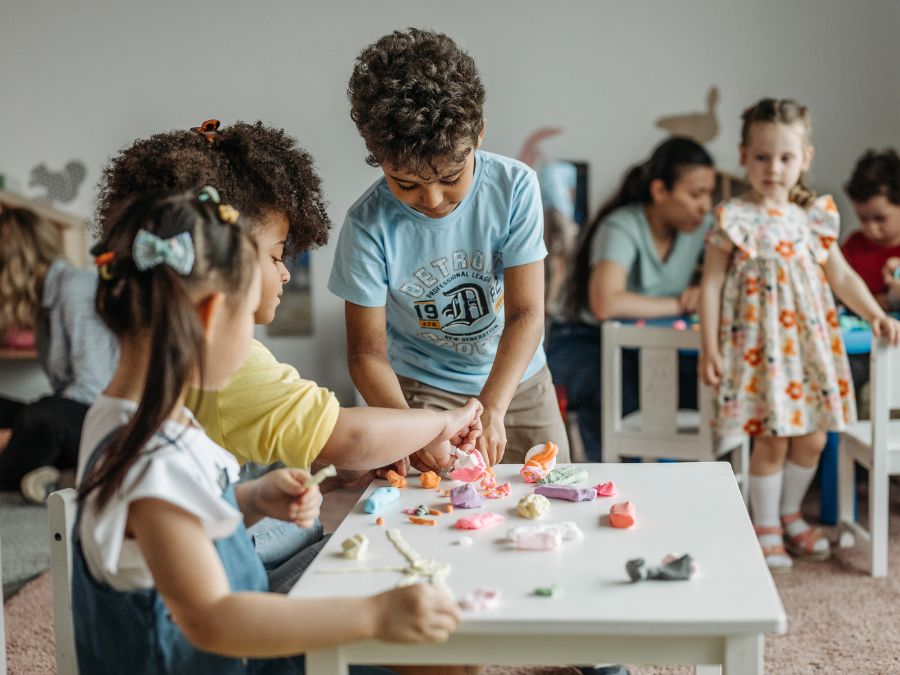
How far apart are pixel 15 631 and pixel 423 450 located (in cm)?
135

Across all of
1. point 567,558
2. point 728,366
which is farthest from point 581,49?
point 567,558

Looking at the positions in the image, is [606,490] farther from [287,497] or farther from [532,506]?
[287,497]

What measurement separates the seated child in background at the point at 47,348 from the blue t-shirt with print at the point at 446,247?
5.32ft

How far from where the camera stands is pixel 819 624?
2.18m

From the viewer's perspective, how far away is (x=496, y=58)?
385 cm

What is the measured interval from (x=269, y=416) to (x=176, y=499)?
280 mm

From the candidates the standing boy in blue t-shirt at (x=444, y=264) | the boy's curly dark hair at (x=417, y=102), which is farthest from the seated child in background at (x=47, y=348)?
the boy's curly dark hair at (x=417, y=102)

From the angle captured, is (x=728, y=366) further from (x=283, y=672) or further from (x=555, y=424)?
(x=283, y=672)

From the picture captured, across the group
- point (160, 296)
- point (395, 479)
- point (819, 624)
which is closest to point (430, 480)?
point (395, 479)

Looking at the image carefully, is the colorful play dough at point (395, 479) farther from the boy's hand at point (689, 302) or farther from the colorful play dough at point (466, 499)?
the boy's hand at point (689, 302)

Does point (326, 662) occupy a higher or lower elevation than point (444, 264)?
lower

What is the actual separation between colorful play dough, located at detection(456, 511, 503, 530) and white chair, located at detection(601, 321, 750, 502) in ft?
5.08

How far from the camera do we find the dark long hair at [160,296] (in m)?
0.95

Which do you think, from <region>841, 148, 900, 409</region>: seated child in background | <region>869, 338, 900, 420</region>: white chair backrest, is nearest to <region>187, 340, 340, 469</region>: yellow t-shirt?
<region>869, 338, 900, 420</region>: white chair backrest
